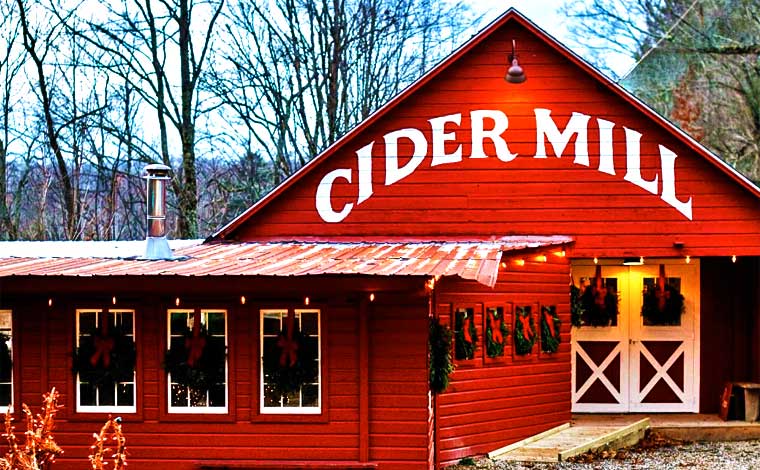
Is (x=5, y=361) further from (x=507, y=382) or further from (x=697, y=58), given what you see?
(x=697, y=58)

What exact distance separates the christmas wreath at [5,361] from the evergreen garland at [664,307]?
8.80 metres

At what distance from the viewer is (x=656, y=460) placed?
41.6 feet

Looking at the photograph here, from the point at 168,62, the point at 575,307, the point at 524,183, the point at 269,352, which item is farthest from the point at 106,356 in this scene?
the point at 168,62

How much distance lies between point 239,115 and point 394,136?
16390 millimetres

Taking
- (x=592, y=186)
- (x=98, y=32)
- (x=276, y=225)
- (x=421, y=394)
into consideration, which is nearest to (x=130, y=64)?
(x=98, y=32)

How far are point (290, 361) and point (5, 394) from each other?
10.6 ft

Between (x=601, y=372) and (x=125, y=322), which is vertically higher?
(x=125, y=322)

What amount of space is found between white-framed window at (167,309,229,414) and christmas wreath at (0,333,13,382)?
1.80 m

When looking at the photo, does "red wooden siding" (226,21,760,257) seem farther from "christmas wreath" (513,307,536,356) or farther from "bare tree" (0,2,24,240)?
"bare tree" (0,2,24,240)

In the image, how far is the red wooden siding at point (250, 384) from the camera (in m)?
11.4

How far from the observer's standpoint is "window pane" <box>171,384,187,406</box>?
462 inches

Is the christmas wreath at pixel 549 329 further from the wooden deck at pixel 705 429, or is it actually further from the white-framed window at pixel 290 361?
the white-framed window at pixel 290 361

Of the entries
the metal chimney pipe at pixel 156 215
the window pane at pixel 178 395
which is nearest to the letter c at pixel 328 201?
the metal chimney pipe at pixel 156 215

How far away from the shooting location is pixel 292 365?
11492 mm
